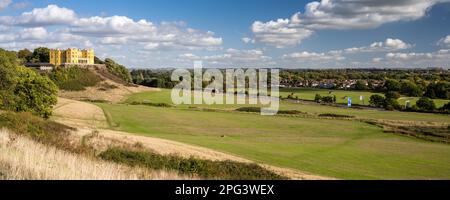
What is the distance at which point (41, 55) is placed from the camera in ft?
534

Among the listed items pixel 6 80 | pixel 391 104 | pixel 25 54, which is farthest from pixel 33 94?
pixel 25 54

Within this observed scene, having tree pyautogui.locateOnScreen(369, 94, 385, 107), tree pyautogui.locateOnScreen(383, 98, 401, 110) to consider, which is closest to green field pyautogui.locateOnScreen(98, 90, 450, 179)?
tree pyautogui.locateOnScreen(383, 98, 401, 110)

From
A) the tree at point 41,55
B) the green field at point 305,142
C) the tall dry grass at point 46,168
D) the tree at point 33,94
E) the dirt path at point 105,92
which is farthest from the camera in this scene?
the tree at point 41,55

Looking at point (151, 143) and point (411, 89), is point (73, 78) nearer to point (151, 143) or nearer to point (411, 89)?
point (151, 143)

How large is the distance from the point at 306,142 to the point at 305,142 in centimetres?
12

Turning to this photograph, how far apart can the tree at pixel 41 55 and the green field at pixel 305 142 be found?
96103 millimetres

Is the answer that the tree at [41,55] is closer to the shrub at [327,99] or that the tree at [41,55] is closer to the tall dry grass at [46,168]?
the shrub at [327,99]

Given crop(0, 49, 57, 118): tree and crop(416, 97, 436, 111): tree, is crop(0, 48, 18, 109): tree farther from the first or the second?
crop(416, 97, 436, 111): tree

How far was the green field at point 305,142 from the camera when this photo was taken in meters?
34.0

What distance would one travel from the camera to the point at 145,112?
77750 mm

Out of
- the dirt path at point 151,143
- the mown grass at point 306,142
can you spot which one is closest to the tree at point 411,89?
the mown grass at point 306,142

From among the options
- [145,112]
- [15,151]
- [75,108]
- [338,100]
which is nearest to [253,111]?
[145,112]
